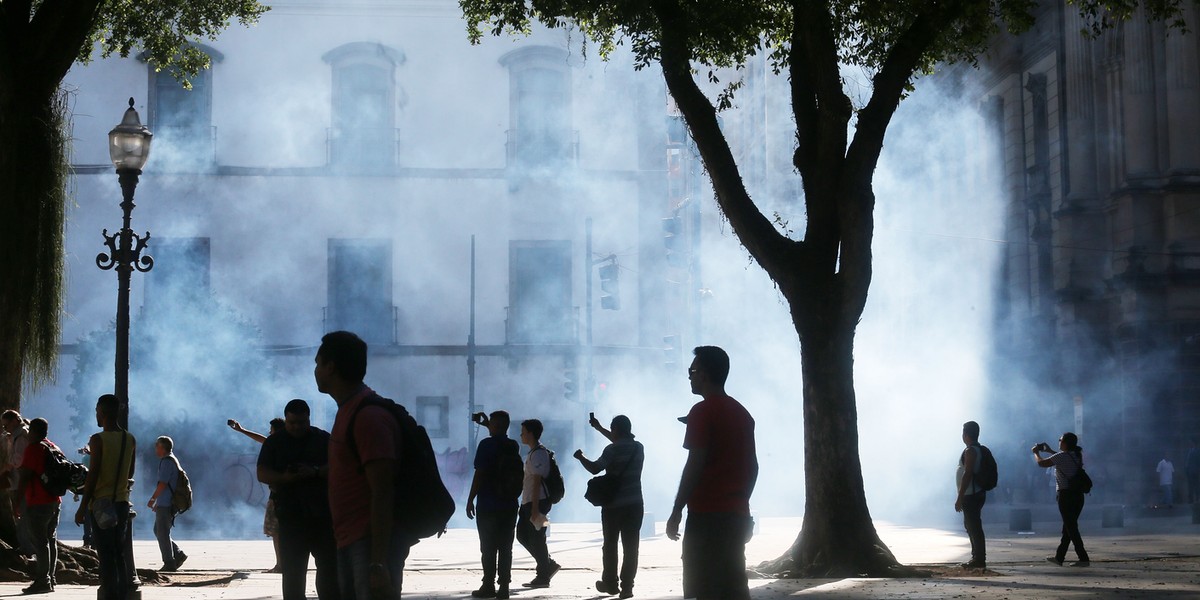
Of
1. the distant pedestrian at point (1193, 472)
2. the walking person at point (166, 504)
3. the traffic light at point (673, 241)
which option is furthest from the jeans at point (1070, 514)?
the distant pedestrian at point (1193, 472)

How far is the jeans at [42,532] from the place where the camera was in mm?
11781

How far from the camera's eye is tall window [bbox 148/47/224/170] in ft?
114

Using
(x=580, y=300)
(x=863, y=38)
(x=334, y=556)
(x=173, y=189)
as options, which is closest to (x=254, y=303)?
(x=173, y=189)

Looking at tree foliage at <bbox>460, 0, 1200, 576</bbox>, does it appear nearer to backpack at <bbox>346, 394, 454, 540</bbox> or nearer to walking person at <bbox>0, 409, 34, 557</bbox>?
walking person at <bbox>0, 409, 34, 557</bbox>

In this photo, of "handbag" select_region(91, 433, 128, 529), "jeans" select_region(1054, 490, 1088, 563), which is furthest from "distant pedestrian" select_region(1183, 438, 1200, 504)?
"handbag" select_region(91, 433, 128, 529)

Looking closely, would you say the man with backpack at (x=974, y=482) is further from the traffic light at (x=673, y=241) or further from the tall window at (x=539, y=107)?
the tall window at (x=539, y=107)

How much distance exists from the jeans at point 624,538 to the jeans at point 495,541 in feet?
2.59

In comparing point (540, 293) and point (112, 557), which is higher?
point (540, 293)

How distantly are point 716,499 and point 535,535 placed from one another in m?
6.16

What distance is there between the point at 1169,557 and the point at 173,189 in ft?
83.7

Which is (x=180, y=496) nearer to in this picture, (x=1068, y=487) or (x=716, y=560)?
(x=1068, y=487)

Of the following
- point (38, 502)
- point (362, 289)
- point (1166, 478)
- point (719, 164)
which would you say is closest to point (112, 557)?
point (38, 502)

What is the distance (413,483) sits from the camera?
5.55 m

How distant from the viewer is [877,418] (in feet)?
142
